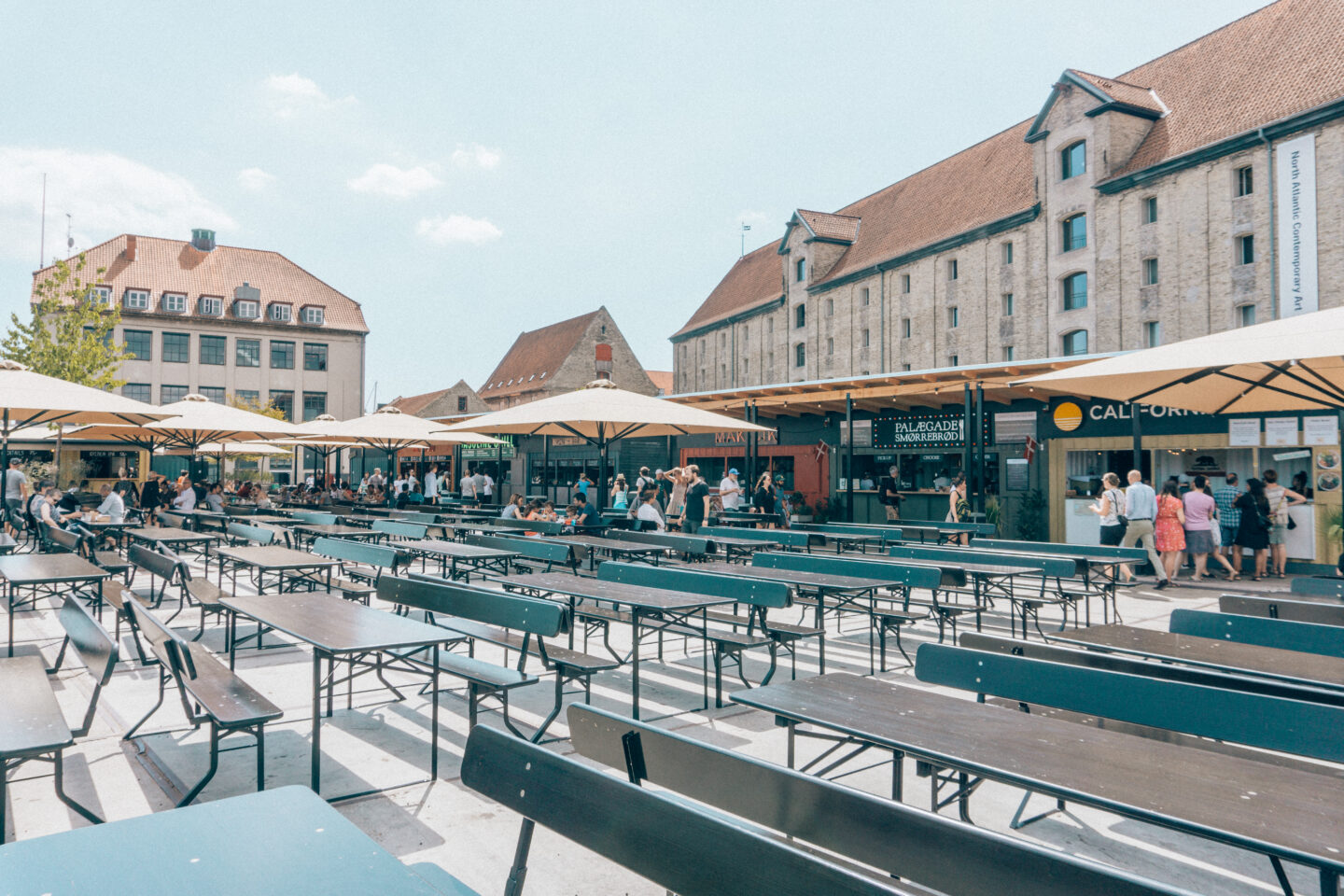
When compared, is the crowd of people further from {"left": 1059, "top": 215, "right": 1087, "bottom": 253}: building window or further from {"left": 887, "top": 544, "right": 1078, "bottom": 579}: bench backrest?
{"left": 1059, "top": 215, "right": 1087, "bottom": 253}: building window

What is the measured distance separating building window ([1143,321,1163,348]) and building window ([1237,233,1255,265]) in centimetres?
303

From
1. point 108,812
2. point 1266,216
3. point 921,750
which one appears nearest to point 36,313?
point 108,812

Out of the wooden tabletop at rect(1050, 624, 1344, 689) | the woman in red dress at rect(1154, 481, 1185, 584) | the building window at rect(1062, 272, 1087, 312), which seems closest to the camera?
the wooden tabletop at rect(1050, 624, 1344, 689)

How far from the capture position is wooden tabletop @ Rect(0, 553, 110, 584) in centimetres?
604

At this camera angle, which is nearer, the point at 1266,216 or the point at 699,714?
the point at 699,714

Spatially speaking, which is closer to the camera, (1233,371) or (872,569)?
(1233,371)

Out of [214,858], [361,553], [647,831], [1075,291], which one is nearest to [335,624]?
[214,858]

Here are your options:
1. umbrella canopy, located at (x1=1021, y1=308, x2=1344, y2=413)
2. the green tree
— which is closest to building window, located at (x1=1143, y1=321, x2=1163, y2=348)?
umbrella canopy, located at (x1=1021, y1=308, x2=1344, y2=413)

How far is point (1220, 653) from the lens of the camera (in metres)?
4.09

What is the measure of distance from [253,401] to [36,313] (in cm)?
2610

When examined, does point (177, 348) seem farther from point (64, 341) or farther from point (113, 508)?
point (113, 508)

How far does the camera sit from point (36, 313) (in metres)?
26.5

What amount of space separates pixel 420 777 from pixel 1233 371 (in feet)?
21.7

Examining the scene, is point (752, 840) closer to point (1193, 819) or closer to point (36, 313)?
point (1193, 819)
